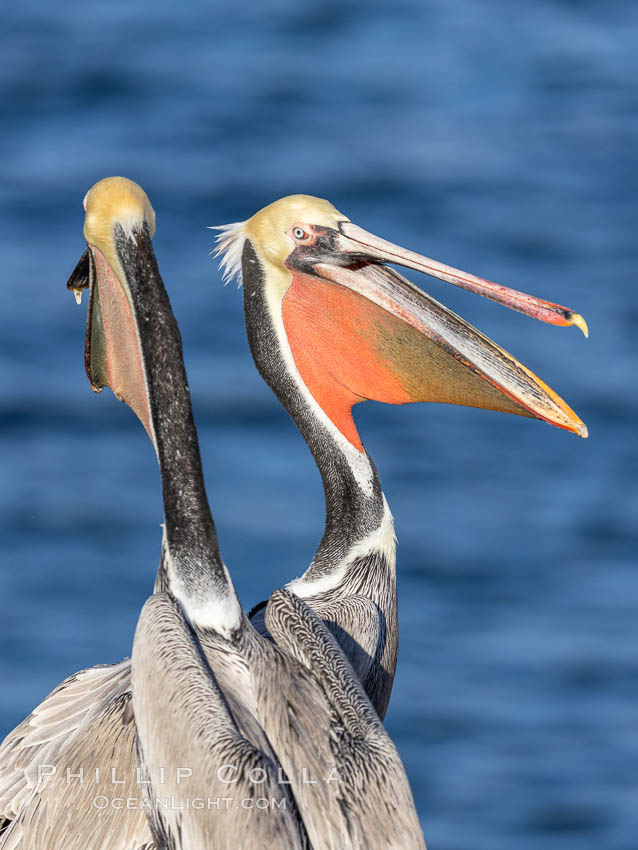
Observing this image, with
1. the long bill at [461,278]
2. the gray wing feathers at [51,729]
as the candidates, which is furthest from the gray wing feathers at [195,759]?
the long bill at [461,278]

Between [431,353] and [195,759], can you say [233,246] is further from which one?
[195,759]

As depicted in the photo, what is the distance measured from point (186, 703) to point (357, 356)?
200 cm

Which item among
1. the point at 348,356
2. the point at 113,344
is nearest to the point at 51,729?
the point at 113,344

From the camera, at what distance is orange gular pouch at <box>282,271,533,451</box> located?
5.66 metres

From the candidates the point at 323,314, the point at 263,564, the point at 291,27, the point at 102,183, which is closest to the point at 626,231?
the point at 291,27

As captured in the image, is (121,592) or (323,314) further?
(121,592)

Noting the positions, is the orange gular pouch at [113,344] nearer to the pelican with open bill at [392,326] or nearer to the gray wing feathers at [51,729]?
the gray wing feathers at [51,729]

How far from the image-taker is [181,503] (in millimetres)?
4527

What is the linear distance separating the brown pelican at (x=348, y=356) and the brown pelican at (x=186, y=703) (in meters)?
0.91

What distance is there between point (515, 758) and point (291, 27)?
9.69 m

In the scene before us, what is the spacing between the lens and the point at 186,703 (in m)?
4.14

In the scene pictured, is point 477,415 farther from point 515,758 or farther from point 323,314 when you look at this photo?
point 323,314

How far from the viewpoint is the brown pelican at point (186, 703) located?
411 cm

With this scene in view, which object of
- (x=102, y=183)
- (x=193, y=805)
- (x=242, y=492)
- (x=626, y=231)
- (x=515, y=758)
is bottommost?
(x=193, y=805)
